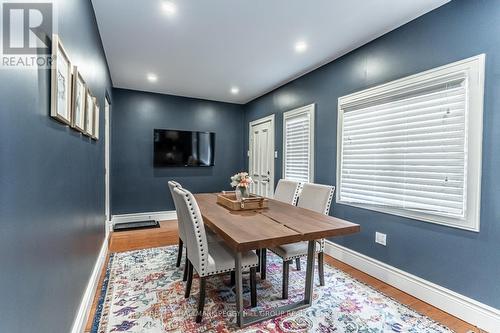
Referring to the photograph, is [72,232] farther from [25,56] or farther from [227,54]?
[227,54]

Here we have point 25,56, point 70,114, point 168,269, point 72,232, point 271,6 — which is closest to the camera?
point 25,56

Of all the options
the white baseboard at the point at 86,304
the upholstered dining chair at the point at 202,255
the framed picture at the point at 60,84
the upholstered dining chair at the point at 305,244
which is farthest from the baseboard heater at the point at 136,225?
the framed picture at the point at 60,84

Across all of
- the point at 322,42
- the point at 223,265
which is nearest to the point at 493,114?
the point at 322,42

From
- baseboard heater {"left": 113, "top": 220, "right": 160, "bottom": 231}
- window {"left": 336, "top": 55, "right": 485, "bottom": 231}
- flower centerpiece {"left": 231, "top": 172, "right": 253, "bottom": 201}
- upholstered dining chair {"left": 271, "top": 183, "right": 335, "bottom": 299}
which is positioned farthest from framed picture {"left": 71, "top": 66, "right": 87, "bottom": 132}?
baseboard heater {"left": 113, "top": 220, "right": 160, "bottom": 231}

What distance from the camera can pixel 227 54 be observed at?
3.17 meters

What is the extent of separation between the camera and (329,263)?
3.03m

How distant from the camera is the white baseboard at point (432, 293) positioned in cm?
185

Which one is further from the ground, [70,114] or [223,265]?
[70,114]

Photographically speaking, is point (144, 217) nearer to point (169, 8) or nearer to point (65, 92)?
point (169, 8)

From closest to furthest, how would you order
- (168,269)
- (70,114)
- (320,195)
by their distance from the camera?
(70,114)
(320,195)
(168,269)

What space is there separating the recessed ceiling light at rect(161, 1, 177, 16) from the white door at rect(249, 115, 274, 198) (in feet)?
8.69

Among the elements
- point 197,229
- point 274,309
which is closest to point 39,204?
point 197,229

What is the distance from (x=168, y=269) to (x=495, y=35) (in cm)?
360

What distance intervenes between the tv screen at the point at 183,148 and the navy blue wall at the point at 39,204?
3268 mm
